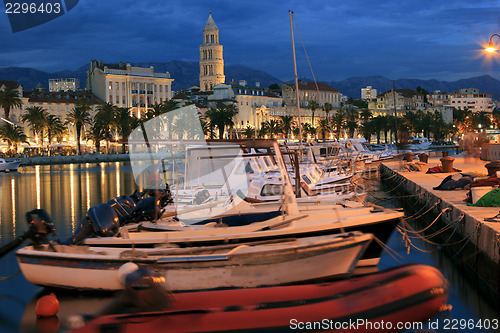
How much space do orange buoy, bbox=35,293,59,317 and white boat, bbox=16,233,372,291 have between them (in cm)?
144

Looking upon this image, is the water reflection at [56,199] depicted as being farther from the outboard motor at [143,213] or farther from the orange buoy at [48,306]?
the orange buoy at [48,306]

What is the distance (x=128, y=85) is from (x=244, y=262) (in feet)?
482

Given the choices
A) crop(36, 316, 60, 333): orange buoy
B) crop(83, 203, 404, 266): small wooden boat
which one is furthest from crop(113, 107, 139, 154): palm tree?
crop(83, 203, 404, 266): small wooden boat

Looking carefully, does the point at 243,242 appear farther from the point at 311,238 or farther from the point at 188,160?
the point at 188,160

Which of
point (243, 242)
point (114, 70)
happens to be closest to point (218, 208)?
point (243, 242)

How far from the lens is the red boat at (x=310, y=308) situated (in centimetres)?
1052

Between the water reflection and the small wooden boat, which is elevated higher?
the small wooden boat

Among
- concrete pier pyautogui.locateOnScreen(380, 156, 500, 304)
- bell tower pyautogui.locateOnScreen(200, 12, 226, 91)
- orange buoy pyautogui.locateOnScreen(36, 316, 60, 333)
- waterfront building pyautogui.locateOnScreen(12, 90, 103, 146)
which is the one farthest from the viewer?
bell tower pyautogui.locateOnScreen(200, 12, 226, 91)

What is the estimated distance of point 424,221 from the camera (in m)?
26.3

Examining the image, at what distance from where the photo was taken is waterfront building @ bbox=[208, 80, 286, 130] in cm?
15812

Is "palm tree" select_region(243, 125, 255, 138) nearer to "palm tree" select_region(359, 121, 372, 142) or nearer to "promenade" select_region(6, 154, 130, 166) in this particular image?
"palm tree" select_region(359, 121, 372, 142)

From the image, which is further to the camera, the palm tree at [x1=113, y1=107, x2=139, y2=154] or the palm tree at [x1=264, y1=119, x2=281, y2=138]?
the palm tree at [x1=264, y1=119, x2=281, y2=138]

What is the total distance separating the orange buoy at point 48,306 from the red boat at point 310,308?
417 centimetres

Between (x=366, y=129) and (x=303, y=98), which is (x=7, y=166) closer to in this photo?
(x=366, y=129)
